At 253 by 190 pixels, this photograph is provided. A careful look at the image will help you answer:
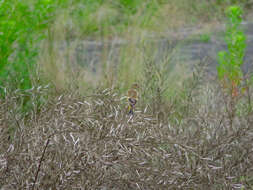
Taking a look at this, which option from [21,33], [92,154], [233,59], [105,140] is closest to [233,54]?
[233,59]

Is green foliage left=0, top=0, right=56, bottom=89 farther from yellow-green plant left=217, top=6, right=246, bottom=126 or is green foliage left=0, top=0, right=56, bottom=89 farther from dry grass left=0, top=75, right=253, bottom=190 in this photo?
yellow-green plant left=217, top=6, right=246, bottom=126

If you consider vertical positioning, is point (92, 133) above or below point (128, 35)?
above

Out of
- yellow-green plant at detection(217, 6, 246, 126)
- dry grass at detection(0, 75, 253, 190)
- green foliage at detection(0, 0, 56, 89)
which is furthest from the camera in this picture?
green foliage at detection(0, 0, 56, 89)

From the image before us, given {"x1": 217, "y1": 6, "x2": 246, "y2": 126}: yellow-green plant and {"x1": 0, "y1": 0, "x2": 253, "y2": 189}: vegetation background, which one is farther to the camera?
{"x1": 217, "y1": 6, "x2": 246, "y2": 126}: yellow-green plant

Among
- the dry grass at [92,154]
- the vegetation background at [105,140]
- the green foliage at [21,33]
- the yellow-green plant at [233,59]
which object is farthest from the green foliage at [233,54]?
the green foliage at [21,33]

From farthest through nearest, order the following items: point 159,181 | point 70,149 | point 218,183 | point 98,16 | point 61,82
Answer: point 98,16
point 61,82
point 218,183
point 159,181
point 70,149

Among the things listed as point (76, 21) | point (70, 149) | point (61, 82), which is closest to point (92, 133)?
point (70, 149)

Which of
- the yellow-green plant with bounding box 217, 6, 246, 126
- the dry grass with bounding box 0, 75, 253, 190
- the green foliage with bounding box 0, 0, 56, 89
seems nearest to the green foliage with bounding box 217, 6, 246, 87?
the yellow-green plant with bounding box 217, 6, 246, 126

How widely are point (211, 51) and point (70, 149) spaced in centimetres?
500

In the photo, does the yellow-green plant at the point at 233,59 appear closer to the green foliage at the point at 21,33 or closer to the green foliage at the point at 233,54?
the green foliage at the point at 233,54

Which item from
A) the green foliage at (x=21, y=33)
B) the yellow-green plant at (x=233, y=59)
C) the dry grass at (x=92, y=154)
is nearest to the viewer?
the dry grass at (x=92, y=154)

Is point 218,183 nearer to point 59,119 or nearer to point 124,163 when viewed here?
point 124,163

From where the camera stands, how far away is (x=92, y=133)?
170 centimetres

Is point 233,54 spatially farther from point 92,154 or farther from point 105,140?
point 92,154
